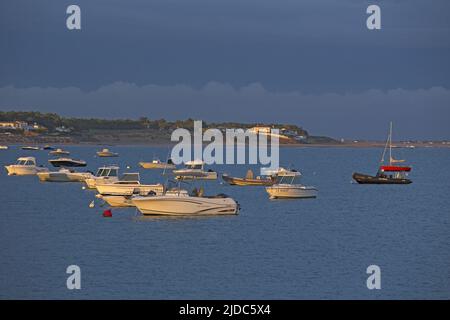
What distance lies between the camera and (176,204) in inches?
2283

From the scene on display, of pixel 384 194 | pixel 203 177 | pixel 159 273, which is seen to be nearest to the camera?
pixel 159 273

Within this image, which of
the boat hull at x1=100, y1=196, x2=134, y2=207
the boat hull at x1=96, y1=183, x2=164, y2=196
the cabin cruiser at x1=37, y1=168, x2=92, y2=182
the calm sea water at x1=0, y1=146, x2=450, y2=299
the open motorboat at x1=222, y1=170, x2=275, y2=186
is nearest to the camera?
the calm sea water at x1=0, y1=146, x2=450, y2=299

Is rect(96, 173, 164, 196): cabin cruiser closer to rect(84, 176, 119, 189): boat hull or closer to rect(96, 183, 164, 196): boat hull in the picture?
rect(96, 183, 164, 196): boat hull

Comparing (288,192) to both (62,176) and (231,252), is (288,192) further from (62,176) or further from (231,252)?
(62,176)

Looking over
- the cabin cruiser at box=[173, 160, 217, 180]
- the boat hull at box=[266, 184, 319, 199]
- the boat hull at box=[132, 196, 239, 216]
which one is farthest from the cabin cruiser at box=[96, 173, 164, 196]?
the cabin cruiser at box=[173, 160, 217, 180]

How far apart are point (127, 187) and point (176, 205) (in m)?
13.1

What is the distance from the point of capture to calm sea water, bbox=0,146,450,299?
39.0m

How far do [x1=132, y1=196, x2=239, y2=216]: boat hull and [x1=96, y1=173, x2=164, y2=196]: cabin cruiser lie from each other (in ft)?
26.7

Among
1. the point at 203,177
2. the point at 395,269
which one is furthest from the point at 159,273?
the point at 203,177

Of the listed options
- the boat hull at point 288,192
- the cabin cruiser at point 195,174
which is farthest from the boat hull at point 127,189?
the cabin cruiser at point 195,174

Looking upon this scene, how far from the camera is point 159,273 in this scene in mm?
42312

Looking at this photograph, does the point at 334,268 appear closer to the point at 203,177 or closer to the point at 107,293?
the point at 107,293

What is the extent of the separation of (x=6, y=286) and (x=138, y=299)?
19.7 ft

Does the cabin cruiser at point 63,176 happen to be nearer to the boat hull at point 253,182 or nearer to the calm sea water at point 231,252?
the boat hull at point 253,182
